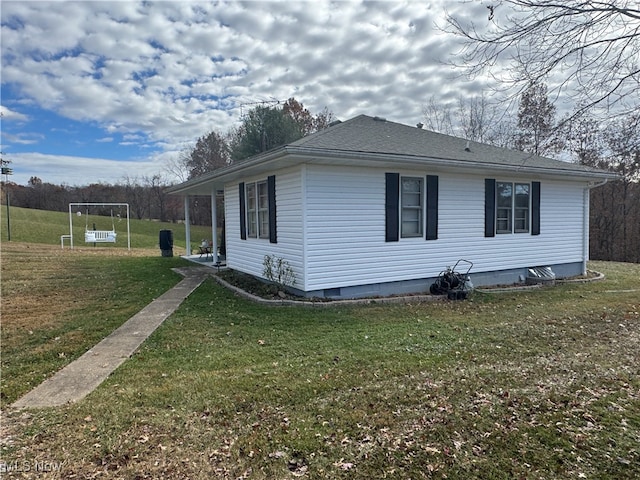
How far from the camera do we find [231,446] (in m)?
2.67

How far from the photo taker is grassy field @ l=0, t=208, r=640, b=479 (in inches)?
98.1

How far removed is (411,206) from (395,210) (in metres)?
0.55

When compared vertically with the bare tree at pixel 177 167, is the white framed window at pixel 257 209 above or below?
below

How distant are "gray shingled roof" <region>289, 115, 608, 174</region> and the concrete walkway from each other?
3787 millimetres

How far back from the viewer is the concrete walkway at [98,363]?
3.48m

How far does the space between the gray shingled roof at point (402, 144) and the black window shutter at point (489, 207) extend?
577 millimetres

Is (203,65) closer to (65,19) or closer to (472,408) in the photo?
(65,19)

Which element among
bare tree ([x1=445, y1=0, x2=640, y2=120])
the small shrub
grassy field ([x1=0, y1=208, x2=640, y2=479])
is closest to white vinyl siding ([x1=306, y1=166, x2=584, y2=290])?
the small shrub

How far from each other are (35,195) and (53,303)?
4093 centimetres

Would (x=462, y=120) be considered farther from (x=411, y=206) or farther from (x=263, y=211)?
(x=263, y=211)

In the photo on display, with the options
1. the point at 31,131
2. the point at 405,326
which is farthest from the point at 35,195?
the point at 405,326

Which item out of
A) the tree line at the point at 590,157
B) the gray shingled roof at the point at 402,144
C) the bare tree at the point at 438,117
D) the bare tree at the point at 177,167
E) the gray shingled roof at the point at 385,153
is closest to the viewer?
the gray shingled roof at the point at 385,153

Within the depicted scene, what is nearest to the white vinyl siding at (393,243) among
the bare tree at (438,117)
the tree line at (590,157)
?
the tree line at (590,157)

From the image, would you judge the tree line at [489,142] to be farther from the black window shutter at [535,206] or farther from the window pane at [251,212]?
the window pane at [251,212]
